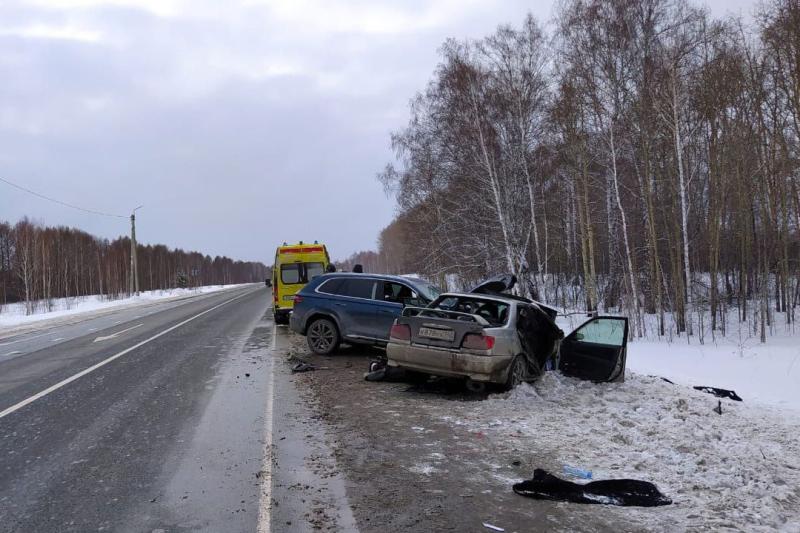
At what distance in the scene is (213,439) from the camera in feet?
17.1

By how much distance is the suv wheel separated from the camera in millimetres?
10602

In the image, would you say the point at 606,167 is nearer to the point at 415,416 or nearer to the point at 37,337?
the point at 415,416

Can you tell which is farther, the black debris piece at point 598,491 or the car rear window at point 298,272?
the car rear window at point 298,272

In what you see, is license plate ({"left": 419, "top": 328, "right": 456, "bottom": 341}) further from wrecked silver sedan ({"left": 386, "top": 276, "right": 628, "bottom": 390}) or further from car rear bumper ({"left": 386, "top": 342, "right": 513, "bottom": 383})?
car rear bumper ({"left": 386, "top": 342, "right": 513, "bottom": 383})

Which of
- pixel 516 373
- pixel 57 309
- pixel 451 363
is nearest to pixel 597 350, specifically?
pixel 516 373

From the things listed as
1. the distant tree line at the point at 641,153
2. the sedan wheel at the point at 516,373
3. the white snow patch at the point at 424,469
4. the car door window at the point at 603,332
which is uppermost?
the distant tree line at the point at 641,153

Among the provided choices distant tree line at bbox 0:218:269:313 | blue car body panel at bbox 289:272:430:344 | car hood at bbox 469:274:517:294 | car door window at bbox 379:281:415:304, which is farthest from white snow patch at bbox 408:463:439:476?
distant tree line at bbox 0:218:269:313

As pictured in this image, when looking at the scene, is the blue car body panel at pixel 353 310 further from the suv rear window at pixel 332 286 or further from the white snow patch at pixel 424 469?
the white snow patch at pixel 424 469

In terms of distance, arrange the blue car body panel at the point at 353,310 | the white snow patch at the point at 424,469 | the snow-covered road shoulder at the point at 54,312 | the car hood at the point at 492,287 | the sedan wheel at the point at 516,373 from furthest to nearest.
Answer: the snow-covered road shoulder at the point at 54,312 < the blue car body panel at the point at 353,310 < the car hood at the point at 492,287 < the sedan wheel at the point at 516,373 < the white snow patch at the point at 424,469

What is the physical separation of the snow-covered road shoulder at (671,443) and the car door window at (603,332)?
668 millimetres

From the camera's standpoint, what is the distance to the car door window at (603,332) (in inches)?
296

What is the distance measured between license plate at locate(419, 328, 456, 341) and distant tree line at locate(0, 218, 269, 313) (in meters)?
42.7

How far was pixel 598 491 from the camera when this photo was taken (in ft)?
12.8

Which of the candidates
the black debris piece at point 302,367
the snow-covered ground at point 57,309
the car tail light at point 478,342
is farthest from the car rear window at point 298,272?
the snow-covered ground at point 57,309
